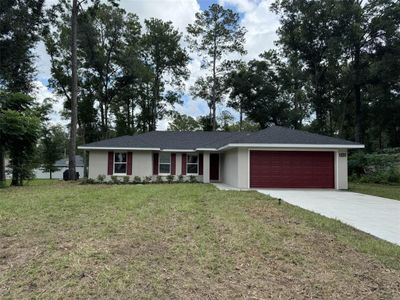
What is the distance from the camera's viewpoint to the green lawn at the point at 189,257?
12.5 feet

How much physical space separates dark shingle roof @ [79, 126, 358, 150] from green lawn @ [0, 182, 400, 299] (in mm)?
9132

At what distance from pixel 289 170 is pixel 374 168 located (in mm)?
10919

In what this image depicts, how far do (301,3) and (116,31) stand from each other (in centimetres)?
1719

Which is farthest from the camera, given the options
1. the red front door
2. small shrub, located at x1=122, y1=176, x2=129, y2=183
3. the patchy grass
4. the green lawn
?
the red front door

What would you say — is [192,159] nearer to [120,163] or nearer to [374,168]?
[120,163]

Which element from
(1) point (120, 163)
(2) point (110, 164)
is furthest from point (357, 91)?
(2) point (110, 164)

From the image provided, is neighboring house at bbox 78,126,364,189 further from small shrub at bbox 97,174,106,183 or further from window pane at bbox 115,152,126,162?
small shrub at bbox 97,174,106,183

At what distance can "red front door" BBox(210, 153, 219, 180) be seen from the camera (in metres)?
23.1

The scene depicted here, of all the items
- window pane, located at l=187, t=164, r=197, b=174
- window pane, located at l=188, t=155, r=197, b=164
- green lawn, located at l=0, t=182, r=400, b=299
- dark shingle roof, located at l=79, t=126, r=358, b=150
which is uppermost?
dark shingle roof, located at l=79, t=126, r=358, b=150

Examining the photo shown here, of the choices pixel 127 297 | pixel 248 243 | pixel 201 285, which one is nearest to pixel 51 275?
pixel 127 297

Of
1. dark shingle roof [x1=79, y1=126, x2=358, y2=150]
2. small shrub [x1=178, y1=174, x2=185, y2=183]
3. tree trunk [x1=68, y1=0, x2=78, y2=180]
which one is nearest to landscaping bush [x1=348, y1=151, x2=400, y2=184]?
dark shingle roof [x1=79, y1=126, x2=358, y2=150]

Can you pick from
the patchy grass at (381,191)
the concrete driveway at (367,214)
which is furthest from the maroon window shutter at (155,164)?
the concrete driveway at (367,214)

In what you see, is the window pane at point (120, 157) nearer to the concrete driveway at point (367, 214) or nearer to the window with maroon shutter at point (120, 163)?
the window with maroon shutter at point (120, 163)

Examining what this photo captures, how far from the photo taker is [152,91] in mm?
35750
